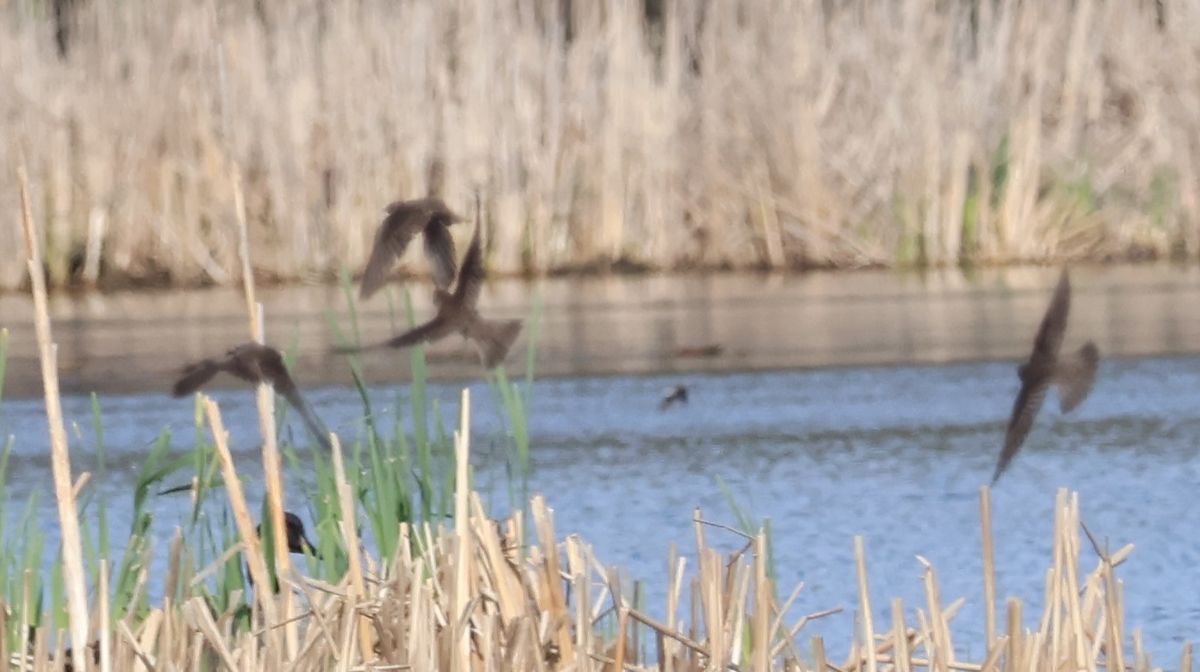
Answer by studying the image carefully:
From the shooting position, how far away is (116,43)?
10.8 metres

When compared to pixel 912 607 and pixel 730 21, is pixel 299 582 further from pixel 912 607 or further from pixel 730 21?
pixel 730 21

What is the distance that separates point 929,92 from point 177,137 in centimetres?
320

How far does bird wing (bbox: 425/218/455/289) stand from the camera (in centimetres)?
355

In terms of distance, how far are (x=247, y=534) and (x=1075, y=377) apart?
1.15m

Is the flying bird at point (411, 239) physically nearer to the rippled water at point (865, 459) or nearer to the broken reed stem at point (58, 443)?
the rippled water at point (865, 459)

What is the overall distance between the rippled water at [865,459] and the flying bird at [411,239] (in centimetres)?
32

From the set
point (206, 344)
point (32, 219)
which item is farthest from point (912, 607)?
point (206, 344)

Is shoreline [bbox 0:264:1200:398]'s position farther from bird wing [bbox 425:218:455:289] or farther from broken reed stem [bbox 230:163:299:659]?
broken reed stem [bbox 230:163:299:659]

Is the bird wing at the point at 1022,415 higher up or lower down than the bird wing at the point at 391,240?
lower down

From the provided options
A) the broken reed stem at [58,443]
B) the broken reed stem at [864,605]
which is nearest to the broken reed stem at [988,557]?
the broken reed stem at [864,605]

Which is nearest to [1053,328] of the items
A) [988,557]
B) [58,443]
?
[988,557]

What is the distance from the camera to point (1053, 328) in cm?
332

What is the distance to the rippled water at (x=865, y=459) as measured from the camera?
4699 millimetres

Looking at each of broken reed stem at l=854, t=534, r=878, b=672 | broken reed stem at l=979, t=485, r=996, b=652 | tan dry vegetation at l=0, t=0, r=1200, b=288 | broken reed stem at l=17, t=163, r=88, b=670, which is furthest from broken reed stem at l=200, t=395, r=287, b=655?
tan dry vegetation at l=0, t=0, r=1200, b=288
